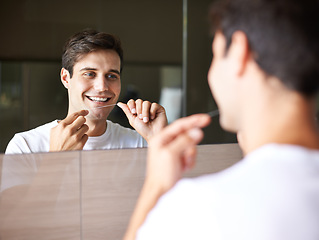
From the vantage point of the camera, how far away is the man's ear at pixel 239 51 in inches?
18.1

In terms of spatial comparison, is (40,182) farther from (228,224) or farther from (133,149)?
(228,224)

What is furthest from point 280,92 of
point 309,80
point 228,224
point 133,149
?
point 133,149

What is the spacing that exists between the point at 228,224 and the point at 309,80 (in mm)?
208

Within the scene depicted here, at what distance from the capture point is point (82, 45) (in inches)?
34.9

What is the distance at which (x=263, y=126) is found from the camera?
0.48 metres

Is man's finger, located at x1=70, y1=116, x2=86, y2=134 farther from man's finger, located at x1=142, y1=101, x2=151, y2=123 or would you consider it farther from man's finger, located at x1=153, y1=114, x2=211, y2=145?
man's finger, located at x1=153, y1=114, x2=211, y2=145

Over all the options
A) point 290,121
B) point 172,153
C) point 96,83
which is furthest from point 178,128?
point 96,83

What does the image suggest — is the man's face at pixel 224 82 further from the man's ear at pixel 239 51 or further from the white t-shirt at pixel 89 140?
the white t-shirt at pixel 89 140

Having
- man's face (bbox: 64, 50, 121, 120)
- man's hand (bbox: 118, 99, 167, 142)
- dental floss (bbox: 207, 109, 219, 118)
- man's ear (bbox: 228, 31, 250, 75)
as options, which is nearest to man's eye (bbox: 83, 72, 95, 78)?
man's face (bbox: 64, 50, 121, 120)

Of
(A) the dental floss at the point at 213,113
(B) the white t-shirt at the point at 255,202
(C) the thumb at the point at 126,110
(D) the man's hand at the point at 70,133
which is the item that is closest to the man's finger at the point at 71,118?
(D) the man's hand at the point at 70,133

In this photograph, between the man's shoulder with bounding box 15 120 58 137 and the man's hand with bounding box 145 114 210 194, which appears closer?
the man's hand with bounding box 145 114 210 194

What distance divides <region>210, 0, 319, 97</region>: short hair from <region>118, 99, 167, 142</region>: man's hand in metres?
0.52

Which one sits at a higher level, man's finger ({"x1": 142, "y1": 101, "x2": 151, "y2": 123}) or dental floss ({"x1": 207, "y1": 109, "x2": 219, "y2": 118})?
man's finger ({"x1": 142, "y1": 101, "x2": 151, "y2": 123})

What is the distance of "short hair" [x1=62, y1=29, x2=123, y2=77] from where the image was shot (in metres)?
0.87
